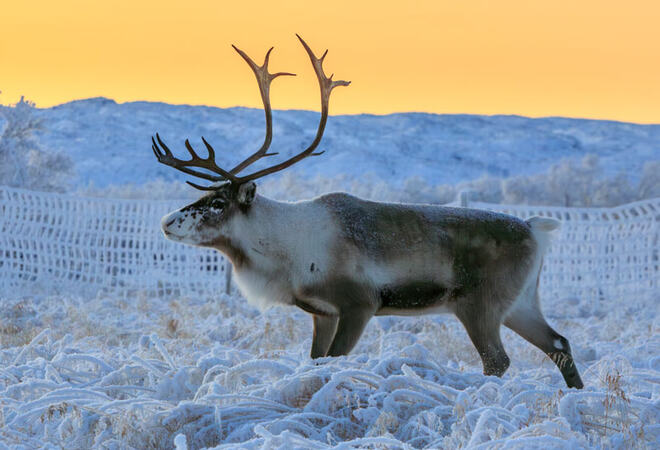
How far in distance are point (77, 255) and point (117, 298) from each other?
6.19 feet

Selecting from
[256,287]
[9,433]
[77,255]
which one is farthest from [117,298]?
[9,433]

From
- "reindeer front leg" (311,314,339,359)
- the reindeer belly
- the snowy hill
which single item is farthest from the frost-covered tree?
the snowy hill

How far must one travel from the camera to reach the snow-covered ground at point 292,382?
9.77 feet

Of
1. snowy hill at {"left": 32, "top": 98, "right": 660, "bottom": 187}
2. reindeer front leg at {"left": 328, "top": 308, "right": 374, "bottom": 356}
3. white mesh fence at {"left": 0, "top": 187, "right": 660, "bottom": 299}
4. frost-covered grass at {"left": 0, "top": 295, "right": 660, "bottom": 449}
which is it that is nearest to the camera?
frost-covered grass at {"left": 0, "top": 295, "right": 660, "bottom": 449}

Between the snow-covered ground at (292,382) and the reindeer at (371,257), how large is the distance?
0.33m

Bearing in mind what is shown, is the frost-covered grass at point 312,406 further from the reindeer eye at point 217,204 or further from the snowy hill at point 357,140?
the snowy hill at point 357,140

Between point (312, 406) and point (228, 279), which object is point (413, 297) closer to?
point (312, 406)

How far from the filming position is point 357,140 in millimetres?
84750

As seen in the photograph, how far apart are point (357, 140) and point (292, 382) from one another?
8206 cm

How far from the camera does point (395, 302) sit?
15.4ft

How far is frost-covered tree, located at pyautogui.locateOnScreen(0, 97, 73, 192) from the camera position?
17.7 m

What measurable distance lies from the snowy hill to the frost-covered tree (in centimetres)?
4978

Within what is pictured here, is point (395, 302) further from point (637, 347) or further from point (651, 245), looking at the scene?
point (651, 245)

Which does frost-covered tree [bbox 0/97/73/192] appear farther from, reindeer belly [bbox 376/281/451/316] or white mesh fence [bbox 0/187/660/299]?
reindeer belly [bbox 376/281/451/316]
